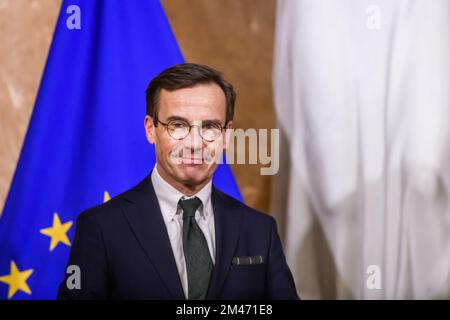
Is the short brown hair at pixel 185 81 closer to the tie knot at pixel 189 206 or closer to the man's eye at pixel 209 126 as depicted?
the man's eye at pixel 209 126

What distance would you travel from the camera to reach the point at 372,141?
62.1 inches

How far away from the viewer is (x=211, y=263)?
1322mm

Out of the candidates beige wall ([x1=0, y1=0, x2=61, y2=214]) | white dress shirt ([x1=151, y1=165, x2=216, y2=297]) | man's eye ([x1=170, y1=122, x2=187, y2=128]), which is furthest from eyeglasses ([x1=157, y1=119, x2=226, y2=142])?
beige wall ([x1=0, y1=0, x2=61, y2=214])

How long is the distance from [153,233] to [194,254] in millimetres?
107

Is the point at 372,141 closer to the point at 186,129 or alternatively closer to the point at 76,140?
the point at 186,129

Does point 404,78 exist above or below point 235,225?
above

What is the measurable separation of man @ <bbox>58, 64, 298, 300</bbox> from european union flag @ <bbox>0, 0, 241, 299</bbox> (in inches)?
10.7

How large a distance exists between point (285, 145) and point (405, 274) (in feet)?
1.61

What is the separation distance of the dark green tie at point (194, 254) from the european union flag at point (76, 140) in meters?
0.32

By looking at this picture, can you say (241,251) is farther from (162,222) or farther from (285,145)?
(285,145)

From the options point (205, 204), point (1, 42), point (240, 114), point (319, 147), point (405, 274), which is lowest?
point (405, 274)

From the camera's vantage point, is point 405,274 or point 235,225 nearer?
point 235,225

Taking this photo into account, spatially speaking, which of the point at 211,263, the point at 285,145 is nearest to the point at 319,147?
the point at 285,145

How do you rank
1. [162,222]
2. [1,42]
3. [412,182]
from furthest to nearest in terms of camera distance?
1. [1,42]
2. [412,182]
3. [162,222]
